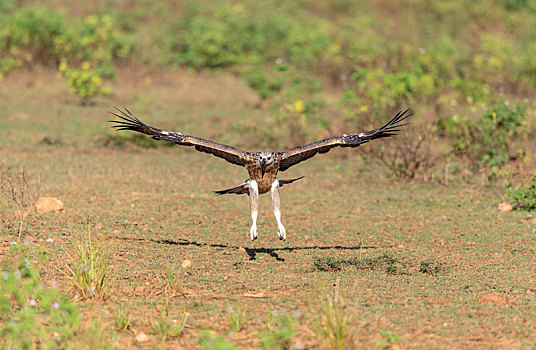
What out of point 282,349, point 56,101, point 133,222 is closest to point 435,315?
point 282,349

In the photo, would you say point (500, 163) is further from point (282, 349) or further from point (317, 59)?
point (317, 59)

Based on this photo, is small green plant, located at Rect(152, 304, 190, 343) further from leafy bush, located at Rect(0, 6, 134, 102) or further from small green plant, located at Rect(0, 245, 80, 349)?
leafy bush, located at Rect(0, 6, 134, 102)

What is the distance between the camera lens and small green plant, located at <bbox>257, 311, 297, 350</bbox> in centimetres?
596

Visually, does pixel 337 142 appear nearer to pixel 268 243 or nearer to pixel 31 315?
pixel 268 243

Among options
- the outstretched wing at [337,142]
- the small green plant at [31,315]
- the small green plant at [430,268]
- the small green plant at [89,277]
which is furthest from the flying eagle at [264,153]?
the small green plant at [31,315]

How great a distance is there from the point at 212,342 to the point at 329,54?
18.7 meters

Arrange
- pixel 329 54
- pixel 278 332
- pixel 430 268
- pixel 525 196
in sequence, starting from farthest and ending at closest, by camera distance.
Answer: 1. pixel 329 54
2. pixel 525 196
3. pixel 430 268
4. pixel 278 332

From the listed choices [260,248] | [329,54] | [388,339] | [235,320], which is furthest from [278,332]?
[329,54]

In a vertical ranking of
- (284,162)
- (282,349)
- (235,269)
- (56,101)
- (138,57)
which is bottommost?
(282,349)

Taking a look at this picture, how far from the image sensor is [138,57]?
78.8 ft

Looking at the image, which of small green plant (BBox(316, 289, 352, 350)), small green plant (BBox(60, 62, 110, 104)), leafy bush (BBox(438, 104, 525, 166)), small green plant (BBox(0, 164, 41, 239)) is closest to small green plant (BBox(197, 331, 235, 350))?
small green plant (BBox(316, 289, 352, 350))

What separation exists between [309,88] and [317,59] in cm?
490

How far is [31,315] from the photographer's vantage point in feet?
20.0

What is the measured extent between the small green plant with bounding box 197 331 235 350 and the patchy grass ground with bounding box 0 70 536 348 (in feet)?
0.19
